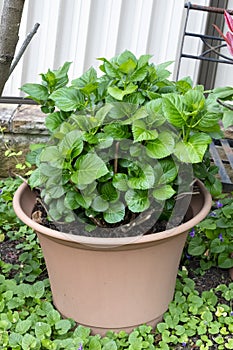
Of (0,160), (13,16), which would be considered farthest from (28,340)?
(0,160)

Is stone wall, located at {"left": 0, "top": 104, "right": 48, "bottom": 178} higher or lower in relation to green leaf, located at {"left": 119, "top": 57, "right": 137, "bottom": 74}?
lower

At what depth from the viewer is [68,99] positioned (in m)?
1.96

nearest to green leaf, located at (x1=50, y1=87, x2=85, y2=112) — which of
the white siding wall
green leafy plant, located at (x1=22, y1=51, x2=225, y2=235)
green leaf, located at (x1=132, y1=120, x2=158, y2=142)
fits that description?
green leafy plant, located at (x1=22, y1=51, x2=225, y2=235)

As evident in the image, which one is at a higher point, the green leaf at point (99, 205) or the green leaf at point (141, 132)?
the green leaf at point (141, 132)

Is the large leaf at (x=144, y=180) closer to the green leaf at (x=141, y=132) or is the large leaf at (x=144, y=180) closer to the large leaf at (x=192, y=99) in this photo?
the green leaf at (x=141, y=132)

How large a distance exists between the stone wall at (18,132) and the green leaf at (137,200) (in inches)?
52.1

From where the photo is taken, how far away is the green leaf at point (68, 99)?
1.94 m

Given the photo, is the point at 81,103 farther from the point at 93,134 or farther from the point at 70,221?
the point at 70,221

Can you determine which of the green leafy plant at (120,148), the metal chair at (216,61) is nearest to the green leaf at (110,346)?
the green leafy plant at (120,148)

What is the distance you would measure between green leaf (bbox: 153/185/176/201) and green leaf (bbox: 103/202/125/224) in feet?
0.38

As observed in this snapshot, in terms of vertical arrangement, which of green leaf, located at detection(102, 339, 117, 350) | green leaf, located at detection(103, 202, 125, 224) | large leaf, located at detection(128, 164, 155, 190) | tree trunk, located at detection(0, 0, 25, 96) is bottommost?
green leaf, located at detection(102, 339, 117, 350)

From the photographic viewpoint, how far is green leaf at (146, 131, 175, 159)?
183 cm

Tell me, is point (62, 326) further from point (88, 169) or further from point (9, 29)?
point (9, 29)

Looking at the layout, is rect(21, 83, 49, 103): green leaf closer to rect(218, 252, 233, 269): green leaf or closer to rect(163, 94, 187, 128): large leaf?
rect(163, 94, 187, 128): large leaf
